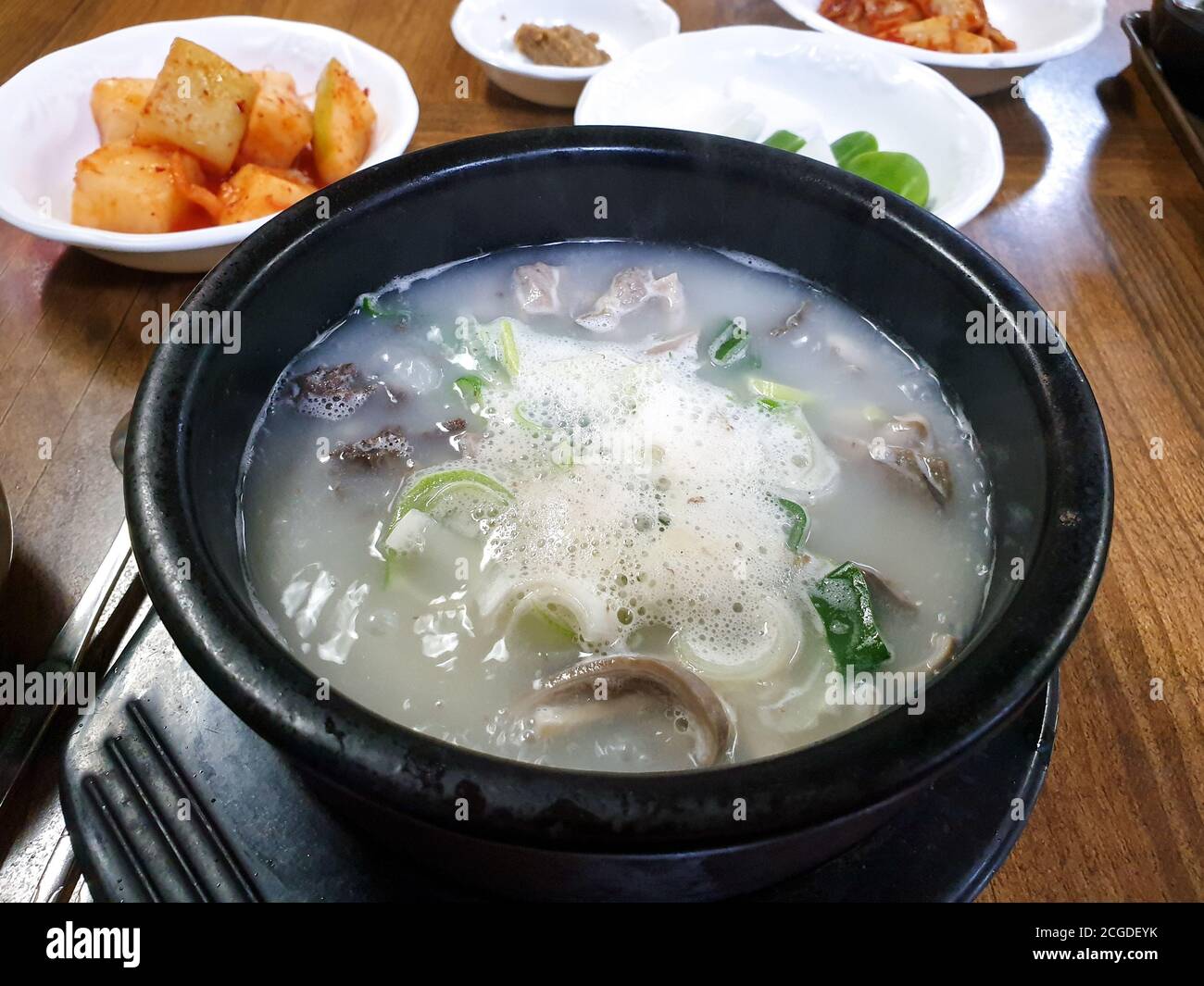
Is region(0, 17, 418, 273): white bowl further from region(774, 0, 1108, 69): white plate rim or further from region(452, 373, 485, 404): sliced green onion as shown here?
region(774, 0, 1108, 69): white plate rim

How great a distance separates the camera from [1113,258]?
218 centimetres

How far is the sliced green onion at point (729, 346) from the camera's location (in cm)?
152

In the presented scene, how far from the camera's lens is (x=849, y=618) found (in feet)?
3.74

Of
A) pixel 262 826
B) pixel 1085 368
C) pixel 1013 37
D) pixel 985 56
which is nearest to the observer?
pixel 262 826

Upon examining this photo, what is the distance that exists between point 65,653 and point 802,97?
2.33 m

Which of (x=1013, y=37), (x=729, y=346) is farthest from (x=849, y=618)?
(x=1013, y=37)

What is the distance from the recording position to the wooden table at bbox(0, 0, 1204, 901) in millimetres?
1288

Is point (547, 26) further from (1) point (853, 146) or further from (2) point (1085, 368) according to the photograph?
(2) point (1085, 368)

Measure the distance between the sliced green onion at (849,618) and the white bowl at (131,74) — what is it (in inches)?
55.8

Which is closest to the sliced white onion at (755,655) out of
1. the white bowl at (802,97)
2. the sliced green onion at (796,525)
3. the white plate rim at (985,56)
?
the sliced green onion at (796,525)

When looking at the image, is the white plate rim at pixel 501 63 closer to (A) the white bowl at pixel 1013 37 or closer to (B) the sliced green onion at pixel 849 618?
(A) the white bowl at pixel 1013 37

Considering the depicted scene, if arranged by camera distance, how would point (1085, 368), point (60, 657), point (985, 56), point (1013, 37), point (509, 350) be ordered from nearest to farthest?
point (60, 657), point (509, 350), point (1085, 368), point (985, 56), point (1013, 37)

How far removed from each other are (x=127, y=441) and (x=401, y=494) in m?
0.41
